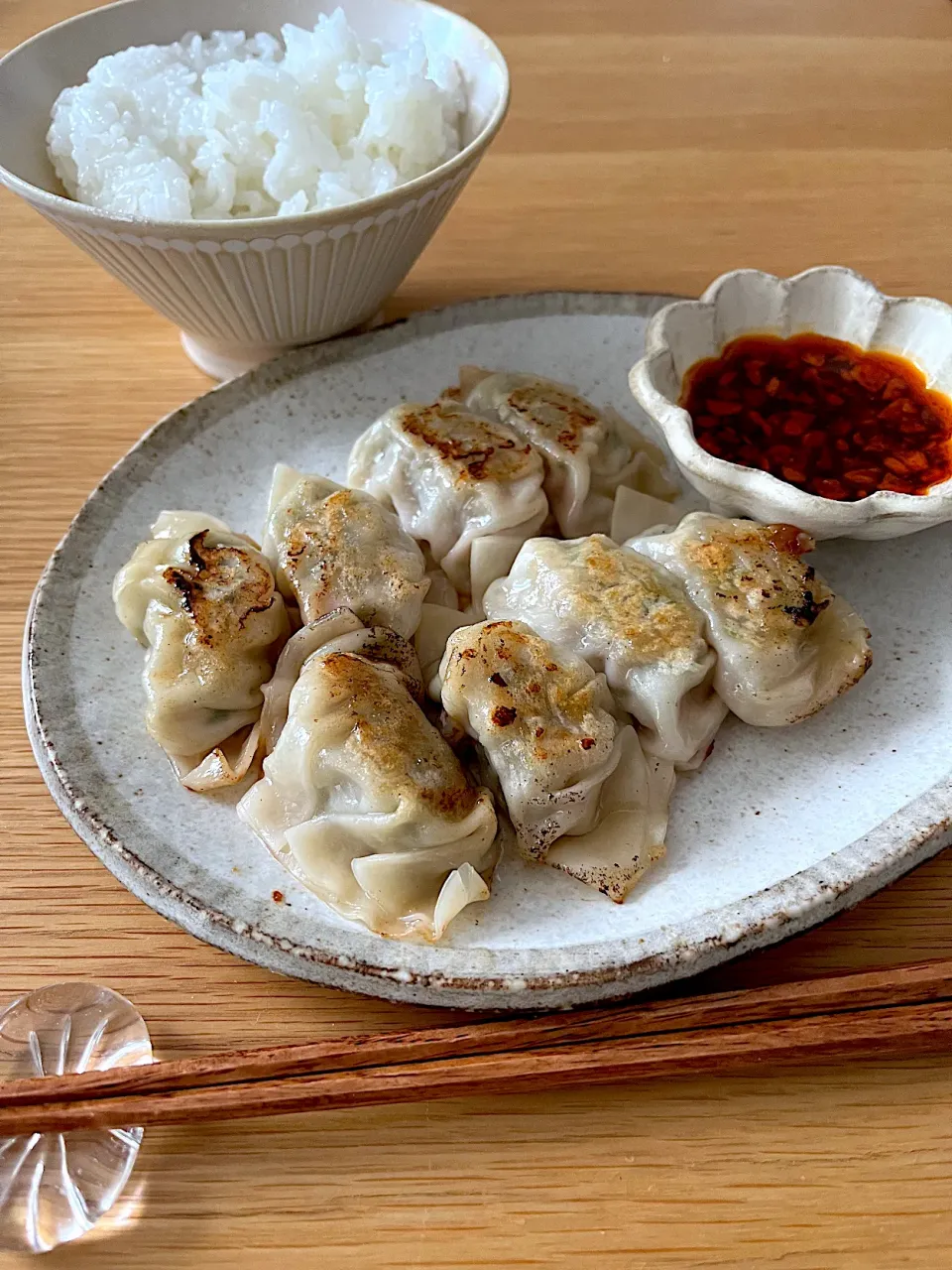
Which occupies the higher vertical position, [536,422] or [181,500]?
[536,422]

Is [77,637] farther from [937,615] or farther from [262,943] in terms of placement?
[937,615]

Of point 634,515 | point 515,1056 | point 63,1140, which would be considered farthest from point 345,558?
point 63,1140

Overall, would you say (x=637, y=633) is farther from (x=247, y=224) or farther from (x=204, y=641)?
(x=247, y=224)

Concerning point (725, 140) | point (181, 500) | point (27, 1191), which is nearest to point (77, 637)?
point (181, 500)

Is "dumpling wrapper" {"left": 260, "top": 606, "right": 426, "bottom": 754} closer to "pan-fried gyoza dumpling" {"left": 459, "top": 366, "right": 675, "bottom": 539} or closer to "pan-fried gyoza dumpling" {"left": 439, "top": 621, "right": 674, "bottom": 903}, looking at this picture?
"pan-fried gyoza dumpling" {"left": 439, "top": 621, "right": 674, "bottom": 903}

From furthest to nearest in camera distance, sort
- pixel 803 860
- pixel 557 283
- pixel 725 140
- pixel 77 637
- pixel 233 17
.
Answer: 1. pixel 725 140
2. pixel 557 283
3. pixel 233 17
4. pixel 77 637
5. pixel 803 860

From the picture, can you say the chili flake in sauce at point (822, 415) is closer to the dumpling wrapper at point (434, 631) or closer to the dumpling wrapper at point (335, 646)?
the dumpling wrapper at point (434, 631)

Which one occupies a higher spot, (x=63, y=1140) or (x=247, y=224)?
(x=247, y=224)
